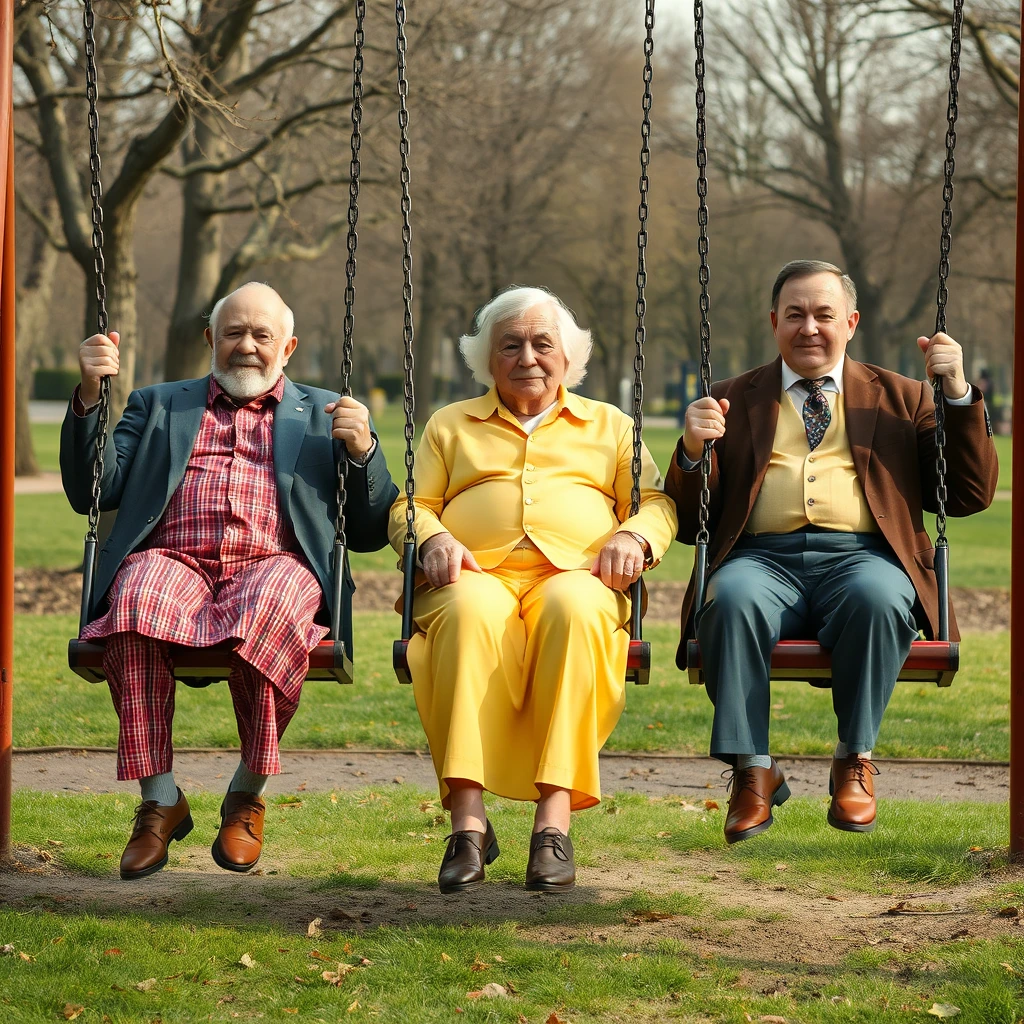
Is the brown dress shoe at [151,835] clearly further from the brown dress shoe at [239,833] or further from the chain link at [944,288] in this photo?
the chain link at [944,288]

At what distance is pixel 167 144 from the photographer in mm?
11039

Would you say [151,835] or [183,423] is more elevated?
[183,423]

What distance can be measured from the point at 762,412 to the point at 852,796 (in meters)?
1.26

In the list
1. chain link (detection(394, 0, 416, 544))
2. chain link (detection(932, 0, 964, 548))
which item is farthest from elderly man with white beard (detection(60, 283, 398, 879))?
chain link (detection(932, 0, 964, 548))

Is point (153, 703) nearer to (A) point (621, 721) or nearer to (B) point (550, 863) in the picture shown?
(B) point (550, 863)

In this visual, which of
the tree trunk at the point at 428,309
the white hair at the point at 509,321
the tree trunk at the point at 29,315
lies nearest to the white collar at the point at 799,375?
the white hair at the point at 509,321

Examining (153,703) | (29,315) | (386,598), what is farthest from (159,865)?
(29,315)

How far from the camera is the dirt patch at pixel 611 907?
423 centimetres

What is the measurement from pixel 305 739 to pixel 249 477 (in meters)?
2.96

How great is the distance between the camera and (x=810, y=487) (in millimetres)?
4531

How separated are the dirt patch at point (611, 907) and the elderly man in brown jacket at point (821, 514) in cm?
40

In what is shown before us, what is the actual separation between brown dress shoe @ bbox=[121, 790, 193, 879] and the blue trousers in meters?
1.58

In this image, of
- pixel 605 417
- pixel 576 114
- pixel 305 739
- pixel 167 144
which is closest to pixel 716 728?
pixel 605 417

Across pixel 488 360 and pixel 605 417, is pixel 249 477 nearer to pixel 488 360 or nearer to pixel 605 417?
pixel 488 360
